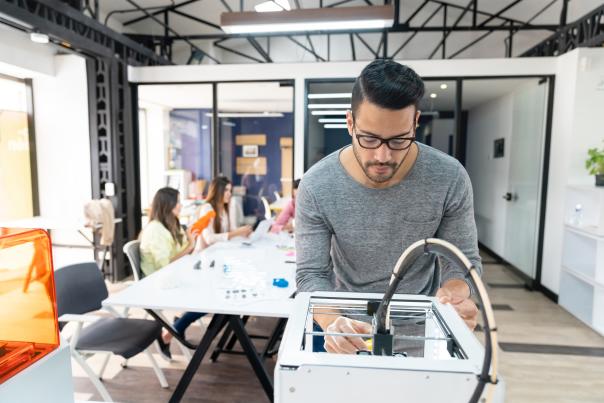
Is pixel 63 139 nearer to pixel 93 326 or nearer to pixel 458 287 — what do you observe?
pixel 93 326

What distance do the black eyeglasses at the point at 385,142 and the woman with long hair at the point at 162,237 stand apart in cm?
222

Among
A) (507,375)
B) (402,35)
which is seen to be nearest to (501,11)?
(402,35)

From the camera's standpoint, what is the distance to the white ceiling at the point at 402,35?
16.1 ft

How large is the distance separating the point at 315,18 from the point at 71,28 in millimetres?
2357

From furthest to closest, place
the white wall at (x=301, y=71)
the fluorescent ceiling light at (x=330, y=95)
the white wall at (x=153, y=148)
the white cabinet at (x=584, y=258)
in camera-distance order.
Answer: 1. the white wall at (x=153, y=148)
2. the fluorescent ceiling light at (x=330, y=95)
3. the white wall at (x=301, y=71)
4. the white cabinet at (x=584, y=258)

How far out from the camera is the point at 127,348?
6.79 ft

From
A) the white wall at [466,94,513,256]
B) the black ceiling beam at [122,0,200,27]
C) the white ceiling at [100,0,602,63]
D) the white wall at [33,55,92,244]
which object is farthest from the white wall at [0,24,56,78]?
the white wall at [466,94,513,256]

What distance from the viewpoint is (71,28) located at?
3.58 metres

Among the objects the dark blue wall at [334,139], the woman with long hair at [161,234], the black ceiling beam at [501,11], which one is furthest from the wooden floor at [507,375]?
the black ceiling beam at [501,11]

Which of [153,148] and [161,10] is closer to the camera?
[161,10]

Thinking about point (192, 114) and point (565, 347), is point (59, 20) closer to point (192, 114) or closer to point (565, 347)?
point (192, 114)

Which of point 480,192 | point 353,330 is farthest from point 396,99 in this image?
point 480,192

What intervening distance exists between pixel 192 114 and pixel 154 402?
420cm

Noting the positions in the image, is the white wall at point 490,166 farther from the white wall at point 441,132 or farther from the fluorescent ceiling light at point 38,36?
the fluorescent ceiling light at point 38,36
